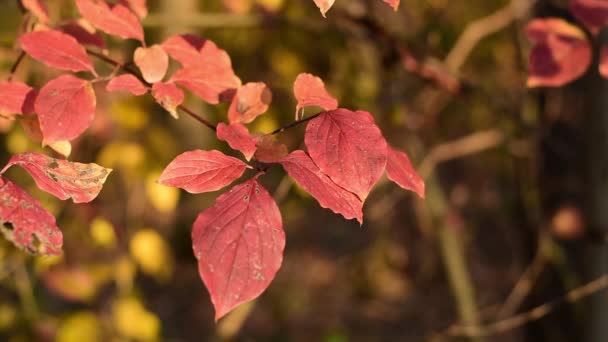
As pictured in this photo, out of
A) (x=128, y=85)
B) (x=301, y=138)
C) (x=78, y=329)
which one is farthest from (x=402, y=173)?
(x=78, y=329)

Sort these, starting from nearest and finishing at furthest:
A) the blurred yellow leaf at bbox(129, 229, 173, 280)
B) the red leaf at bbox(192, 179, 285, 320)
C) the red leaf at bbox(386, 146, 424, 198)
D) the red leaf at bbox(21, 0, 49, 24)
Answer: the red leaf at bbox(192, 179, 285, 320)
the red leaf at bbox(386, 146, 424, 198)
the red leaf at bbox(21, 0, 49, 24)
the blurred yellow leaf at bbox(129, 229, 173, 280)

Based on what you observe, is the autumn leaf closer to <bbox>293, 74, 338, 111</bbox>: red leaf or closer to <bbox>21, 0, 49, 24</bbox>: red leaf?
<bbox>293, 74, 338, 111</bbox>: red leaf

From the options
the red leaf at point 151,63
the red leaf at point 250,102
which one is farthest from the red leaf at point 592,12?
the red leaf at point 151,63

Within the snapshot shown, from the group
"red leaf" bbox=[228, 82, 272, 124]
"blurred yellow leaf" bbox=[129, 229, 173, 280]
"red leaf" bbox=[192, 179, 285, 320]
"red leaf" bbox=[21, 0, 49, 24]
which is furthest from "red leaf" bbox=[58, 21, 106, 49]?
"blurred yellow leaf" bbox=[129, 229, 173, 280]

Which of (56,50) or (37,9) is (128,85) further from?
(37,9)

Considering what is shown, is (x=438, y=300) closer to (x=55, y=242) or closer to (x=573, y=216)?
(x=573, y=216)

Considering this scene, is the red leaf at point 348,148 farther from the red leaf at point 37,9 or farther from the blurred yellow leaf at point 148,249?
the blurred yellow leaf at point 148,249

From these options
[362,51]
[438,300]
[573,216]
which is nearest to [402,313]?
[438,300]
